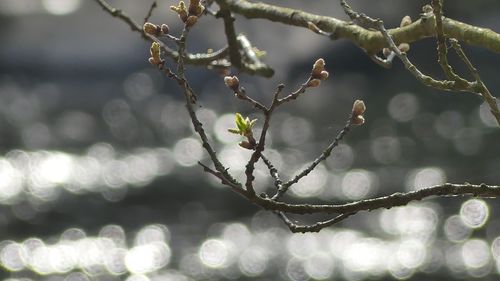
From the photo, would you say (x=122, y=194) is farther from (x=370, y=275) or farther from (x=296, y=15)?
(x=296, y=15)

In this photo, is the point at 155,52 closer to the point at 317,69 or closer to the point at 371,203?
the point at 317,69

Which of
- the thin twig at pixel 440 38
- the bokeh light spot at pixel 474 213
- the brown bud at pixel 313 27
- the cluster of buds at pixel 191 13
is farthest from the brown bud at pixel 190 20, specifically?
the bokeh light spot at pixel 474 213

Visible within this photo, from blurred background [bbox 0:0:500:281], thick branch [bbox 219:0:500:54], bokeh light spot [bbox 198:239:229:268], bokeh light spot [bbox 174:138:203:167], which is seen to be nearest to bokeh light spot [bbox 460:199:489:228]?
blurred background [bbox 0:0:500:281]

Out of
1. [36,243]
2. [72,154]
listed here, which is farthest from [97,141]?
[36,243]

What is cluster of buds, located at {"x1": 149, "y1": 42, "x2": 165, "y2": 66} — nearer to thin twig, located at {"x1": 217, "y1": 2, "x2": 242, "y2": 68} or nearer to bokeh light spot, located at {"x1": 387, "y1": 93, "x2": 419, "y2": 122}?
thin twig, located at {"x1": 217, "y1": 2, "x2": 242, "y2": 68}

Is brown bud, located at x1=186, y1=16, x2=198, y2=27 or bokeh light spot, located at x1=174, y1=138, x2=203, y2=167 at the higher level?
bokeh light spot, located at x1=174, y1=138, x2=203, y2=167

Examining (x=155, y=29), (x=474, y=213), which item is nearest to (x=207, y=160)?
(x=474, y=213)
